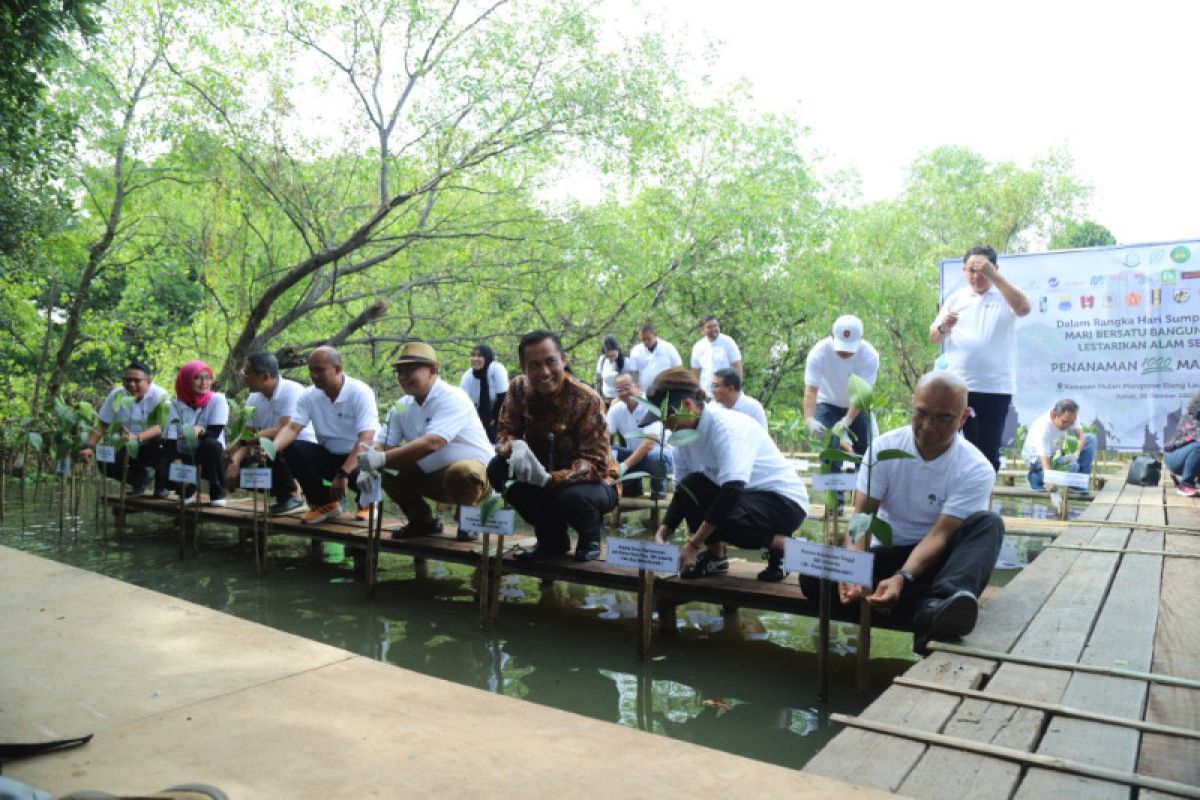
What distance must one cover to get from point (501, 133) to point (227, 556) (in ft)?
17.8

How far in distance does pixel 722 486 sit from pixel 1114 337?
7.27 metres

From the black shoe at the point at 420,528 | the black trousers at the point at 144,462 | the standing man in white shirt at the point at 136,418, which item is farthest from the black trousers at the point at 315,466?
the black trousers at the point at 144,462

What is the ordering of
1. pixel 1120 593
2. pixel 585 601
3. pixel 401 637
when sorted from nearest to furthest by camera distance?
pixel 1120 593 → pixel 401 637 → pixel 585 601

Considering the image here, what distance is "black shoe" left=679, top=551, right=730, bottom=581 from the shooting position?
3598 mm

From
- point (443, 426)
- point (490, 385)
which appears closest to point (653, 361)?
point (490, 385)

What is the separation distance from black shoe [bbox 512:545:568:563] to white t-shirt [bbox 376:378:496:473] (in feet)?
2.85

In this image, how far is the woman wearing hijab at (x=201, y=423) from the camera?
20.9 ft

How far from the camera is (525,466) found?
151 inches

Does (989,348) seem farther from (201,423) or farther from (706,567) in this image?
(201,423)

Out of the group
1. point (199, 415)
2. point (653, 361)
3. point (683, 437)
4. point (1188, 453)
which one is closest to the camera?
point (683, 437)

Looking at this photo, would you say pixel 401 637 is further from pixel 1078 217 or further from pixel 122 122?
pixel 1078 217

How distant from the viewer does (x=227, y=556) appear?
19.0 ft

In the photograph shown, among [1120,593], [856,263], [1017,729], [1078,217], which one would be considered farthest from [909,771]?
[1078,217]

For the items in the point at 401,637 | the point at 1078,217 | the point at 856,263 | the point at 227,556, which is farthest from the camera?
the point at 1078,217
